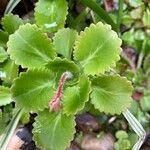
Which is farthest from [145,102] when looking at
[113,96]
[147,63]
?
[113,96]

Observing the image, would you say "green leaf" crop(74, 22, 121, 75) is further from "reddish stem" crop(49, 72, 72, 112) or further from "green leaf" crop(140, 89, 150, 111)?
"green leaf" crop(140, 89, 150, 111)

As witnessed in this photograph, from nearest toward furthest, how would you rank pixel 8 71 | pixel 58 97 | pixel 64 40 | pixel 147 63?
pixel 58 97, pixel 64 40, pixel 8 71, pixel 147 63

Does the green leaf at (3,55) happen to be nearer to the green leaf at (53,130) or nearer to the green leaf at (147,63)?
the green leaf at (53,130)

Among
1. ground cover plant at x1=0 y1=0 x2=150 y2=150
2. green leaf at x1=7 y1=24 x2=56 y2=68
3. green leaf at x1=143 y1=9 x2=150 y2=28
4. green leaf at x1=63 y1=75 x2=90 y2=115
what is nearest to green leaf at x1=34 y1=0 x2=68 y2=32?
ground cover plant at x1=0 y1=0 x2=150 y2=150

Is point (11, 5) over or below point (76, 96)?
over

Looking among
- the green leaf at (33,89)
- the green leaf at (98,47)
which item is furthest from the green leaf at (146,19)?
the green leaf at (33,89)

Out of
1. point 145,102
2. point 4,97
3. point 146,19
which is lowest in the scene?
point 145,102

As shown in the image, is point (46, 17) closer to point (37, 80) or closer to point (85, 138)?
point (37, 80)

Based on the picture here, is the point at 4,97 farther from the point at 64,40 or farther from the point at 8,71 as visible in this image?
the point at 64,40
